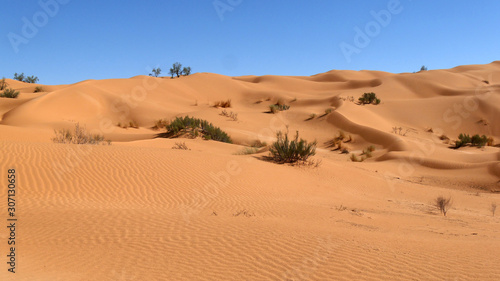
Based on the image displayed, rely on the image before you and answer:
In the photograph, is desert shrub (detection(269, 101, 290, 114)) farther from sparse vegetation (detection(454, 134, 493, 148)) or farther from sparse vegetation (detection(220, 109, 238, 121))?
sparse vegetation (detection(454, 134, 493, 148))

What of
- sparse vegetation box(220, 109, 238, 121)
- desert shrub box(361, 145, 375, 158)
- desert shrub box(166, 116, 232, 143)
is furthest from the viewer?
sparse vegetation box(220, 109, 238, 121)

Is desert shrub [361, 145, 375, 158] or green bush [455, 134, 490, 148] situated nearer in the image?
desert shrub [361, 145, 375, 158]

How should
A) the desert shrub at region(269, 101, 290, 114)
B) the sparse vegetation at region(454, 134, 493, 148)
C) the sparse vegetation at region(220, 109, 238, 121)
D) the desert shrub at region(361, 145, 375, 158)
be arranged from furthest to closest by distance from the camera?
the desert shrub at region(269, 101, 290, 114)
the sparse vegetation at region(220, 109, 238, 121)
the sparse vegetation at region(454, 134, 493, 148)
the desert shrub at region(361, 145, 375, 158)

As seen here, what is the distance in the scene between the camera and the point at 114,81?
39344mm

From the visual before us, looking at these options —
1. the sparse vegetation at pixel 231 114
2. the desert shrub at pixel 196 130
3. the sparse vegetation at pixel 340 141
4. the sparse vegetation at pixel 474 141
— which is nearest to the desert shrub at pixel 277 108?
the sparse vegetation at pixel 231 114

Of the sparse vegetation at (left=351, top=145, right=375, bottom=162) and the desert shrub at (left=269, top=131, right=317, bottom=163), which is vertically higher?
the desert shrub at (left=269, top=131, right=317, bottom=163)

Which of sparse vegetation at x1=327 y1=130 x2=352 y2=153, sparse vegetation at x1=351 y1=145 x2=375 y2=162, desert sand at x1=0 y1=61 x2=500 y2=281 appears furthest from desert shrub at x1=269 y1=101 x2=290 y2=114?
sparse vegetation at x1=351 y1=145 x2=375 y2=162

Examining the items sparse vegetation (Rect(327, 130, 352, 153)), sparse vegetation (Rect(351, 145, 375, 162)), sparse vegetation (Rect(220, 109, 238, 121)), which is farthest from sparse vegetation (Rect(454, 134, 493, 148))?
sparse vegetation (Rect(220, 109, 238, 121))

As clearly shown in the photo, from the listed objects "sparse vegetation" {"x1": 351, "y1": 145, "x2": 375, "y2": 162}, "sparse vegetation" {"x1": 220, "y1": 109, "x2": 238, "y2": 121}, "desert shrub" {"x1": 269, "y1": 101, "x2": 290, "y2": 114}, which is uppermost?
"desert shrub" {"x1": 269, "y1": 101, "x2": 290, "y2": 114}

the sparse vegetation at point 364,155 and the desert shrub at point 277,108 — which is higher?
the desert shrub at point 277,108

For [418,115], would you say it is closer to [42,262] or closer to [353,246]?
[353,246]

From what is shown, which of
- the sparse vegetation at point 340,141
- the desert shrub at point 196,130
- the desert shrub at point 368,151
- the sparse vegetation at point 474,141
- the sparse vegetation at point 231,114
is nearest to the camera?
the desert shrub at point 368,151

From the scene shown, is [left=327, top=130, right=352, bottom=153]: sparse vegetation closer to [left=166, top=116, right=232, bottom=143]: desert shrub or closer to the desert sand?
the desert sand

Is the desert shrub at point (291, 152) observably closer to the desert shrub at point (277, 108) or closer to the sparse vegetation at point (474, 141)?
the sparse vegetation at point (474, 141)
